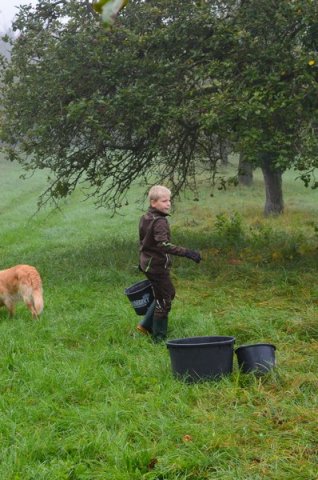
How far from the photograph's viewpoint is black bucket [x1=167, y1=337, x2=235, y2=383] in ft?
18.2

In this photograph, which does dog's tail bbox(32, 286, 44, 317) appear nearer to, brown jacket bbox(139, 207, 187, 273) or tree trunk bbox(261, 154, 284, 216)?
brown jacket bbox(139, 207, 187, 273)

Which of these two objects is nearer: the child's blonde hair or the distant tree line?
the child's blonde hair

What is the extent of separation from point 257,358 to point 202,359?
1.72 ft

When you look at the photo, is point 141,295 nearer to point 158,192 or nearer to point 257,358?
point 158,192

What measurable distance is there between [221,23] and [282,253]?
4.37m

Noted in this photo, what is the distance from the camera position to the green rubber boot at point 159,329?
6.97 m

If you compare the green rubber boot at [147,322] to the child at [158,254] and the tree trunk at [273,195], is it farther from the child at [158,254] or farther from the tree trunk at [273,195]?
the tree trunk at [273,195]

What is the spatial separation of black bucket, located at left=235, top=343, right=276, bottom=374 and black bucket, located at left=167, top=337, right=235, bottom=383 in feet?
0.53

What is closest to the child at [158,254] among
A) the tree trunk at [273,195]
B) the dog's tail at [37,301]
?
the dog's tail at [37,301]

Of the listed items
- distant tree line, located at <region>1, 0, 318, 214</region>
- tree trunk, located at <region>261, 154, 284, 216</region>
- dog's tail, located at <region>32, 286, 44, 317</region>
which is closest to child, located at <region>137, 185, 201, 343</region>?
dog's tail, located at <region>32, 286, 44, 317</region>

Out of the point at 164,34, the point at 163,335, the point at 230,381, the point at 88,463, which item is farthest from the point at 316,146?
the point at 88,463

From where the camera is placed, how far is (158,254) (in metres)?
6.98

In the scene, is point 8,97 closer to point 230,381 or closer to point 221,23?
point 221,23

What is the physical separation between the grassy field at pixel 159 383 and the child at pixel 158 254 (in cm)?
34
